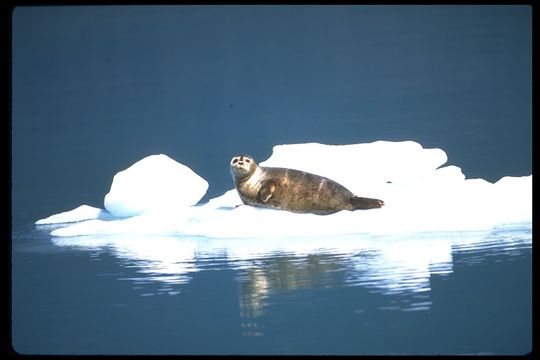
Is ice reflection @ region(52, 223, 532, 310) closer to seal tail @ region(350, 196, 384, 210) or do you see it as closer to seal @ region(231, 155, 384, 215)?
seal tail @ region(350, 196, 384, 210)

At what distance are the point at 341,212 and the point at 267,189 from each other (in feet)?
3.13

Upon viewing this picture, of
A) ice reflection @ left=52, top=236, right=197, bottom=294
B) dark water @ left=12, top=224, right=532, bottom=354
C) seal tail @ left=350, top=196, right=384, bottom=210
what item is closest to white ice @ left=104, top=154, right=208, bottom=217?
ice reflection @ left=52, top=236, right=197, bottom=294

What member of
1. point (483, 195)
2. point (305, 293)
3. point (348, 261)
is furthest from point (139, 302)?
→ point (483, 195)

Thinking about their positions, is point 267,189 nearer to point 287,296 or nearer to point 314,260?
point 314,260

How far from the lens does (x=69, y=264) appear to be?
8.40 metres

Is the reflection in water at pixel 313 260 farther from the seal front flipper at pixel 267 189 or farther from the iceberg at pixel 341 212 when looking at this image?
the seal front flipper at pixel 267 189

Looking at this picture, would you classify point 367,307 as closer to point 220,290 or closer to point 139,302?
point 220,290

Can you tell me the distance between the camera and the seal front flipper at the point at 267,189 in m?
9.50

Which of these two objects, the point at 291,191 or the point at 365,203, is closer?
the point at 365,203

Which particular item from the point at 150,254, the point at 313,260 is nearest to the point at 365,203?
the point at 313,260

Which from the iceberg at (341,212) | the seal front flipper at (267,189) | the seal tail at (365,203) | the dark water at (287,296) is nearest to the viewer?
the dark water at (287,296)

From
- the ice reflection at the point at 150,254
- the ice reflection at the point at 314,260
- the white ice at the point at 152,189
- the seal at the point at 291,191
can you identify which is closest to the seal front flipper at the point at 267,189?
the seal at the point at 291,191

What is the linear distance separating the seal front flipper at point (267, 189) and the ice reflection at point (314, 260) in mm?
822

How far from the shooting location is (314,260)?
7699 millimetres
